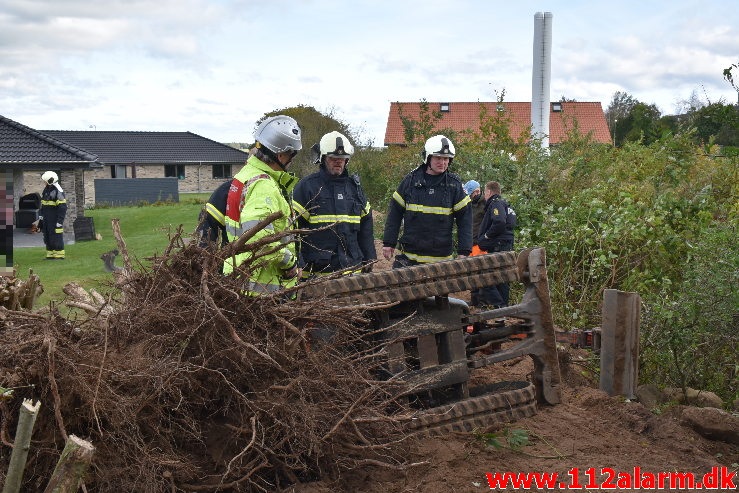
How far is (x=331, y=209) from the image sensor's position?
6922 millimetres

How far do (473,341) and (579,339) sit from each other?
1.26 metres

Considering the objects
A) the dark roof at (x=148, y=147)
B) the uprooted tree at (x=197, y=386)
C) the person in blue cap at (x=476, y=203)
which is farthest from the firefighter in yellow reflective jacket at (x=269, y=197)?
the dark roof at (x=148, y=147)

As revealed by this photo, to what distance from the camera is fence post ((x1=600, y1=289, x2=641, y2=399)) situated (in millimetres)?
6551

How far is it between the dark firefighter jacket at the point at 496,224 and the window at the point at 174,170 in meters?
56.0

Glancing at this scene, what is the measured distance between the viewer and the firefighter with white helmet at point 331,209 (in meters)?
6.82

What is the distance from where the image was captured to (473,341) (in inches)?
249

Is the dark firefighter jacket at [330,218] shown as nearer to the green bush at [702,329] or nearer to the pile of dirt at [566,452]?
the pile of dirt at [566,452]

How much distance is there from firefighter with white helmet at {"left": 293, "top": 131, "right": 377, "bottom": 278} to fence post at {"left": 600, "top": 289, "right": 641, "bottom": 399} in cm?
196

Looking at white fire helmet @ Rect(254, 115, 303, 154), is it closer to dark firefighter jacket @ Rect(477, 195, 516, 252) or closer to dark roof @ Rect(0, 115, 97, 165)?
dark firefighter jacket @ Rect(477, 195, 516, 252)

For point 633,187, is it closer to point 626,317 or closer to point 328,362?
point 626,317

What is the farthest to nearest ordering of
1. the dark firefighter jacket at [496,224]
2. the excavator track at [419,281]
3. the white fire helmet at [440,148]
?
the dark firefighter jacket at [496,224] < the white fire helmet at [440,148] < the excavator track at [419,281]

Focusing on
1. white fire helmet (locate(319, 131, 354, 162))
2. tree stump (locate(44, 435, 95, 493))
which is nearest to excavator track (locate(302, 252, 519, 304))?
white fire helmet (locate(319, 131, 354, 162))

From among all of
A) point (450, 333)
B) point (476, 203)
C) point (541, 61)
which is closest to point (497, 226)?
point (476, 203)

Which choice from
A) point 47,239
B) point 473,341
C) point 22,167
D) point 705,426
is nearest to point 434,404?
point 473,341
